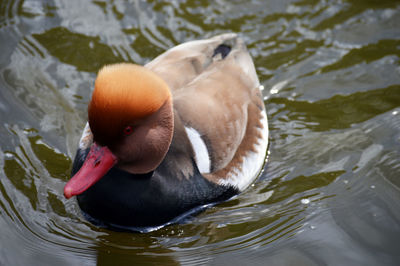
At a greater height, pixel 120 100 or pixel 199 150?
pixel 120 100

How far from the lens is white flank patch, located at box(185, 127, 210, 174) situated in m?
4.14

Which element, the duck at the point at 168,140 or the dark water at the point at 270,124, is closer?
the duck at the point at 168,140

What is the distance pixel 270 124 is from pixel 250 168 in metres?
0.87

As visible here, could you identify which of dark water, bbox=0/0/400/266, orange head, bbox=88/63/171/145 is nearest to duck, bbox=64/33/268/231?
orange head, bbox=88/63/171/145

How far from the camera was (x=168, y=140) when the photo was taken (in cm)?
378

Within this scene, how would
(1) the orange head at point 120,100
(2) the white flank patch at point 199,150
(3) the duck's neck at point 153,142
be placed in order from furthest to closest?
(2) the white flank patch at point 199,150, (3) the duck's neck at point 153,142, (1) the orange head at point 120,100

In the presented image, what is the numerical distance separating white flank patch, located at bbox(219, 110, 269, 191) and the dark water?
→ 0.10 metres

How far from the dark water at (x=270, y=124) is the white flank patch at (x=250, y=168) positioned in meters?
0.10

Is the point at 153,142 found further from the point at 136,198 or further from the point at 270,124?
the point at 270,124

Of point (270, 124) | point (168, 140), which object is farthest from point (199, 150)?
point (270, 124)

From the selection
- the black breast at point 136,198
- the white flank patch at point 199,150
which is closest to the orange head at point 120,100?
the black breast at point 136,198

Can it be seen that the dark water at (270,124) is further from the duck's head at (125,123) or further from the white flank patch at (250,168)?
the duck's head at (125,123)

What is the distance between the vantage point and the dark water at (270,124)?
3.78 meters

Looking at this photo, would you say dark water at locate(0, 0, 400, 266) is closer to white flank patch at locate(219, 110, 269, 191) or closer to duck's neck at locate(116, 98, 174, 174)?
white flank patch at locate(219, 110, 269, 191)
